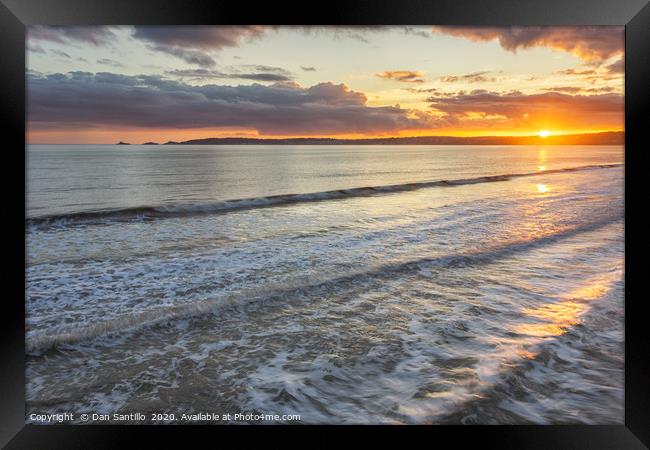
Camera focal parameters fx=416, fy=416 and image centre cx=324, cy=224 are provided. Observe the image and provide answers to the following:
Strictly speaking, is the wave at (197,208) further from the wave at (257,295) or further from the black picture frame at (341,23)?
the black picture frame at (341,23)

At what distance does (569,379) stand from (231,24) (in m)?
4.28

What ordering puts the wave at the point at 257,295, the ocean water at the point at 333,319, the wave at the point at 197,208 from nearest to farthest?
the ocean water at the point at 333,319, the wave at the point at 257,295, the wave at the point at 197,208

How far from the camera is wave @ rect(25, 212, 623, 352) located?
4.77 metres

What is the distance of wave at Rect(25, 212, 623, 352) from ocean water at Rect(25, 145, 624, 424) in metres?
0.03

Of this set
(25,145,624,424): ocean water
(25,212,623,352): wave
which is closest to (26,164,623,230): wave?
(25,145,624,424): ocean water

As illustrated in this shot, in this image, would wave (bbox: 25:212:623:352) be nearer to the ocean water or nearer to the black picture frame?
the ocean water

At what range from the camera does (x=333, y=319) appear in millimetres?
5273

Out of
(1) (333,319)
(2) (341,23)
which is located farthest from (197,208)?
(2) (341,23)

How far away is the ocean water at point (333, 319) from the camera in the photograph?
3.57 metres

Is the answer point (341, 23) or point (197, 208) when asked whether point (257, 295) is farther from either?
point (197, 208)

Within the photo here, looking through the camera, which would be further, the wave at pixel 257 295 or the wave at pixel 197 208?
the wave at pixel 197 208

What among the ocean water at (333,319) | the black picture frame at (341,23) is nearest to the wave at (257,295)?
the ocean water at (333,319)

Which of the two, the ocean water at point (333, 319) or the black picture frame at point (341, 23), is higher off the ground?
the black picture frame at point (341, 23)

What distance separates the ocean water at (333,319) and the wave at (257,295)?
32 mm
